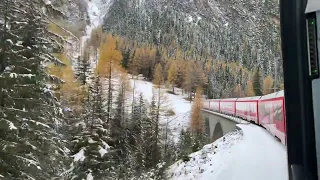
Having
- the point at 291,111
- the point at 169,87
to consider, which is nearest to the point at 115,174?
the point at 169,87

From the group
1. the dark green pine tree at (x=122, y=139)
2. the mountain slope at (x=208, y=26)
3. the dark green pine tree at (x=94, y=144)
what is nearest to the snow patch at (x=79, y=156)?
A: the dark green pine tree at (x=94, y=144)

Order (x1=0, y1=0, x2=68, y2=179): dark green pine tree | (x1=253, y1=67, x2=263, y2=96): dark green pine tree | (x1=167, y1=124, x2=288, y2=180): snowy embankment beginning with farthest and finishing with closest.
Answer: (x1=0, y1=0, x2=68, y2=179): dark green pine tree → (x1=253, y1=67, x2=263, y2=96): dark green pine tree → (x1=167, y1=124, x2=288, y2=180): snowy embankment

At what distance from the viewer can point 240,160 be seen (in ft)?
5.53

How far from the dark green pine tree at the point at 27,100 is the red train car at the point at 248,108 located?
3.41 feet

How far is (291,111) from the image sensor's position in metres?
1.60

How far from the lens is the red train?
166cm

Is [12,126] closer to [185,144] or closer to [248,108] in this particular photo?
[185,144]

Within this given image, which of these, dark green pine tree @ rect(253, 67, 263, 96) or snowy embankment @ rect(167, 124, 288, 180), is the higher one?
dark green pine tree @ rect(253, 67, 263, 96)

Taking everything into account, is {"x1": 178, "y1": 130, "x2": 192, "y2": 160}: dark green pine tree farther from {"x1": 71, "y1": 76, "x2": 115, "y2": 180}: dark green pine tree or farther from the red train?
{"x1": 71, "y1": 76, "x2": 115, "y2": 180}: dark green pine tree

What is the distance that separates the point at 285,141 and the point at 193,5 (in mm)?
958

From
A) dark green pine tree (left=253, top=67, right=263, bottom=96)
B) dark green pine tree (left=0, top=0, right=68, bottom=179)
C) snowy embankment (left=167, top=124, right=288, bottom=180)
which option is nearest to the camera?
snowy embankment (left=167, top=124, right=288, bottom=180)

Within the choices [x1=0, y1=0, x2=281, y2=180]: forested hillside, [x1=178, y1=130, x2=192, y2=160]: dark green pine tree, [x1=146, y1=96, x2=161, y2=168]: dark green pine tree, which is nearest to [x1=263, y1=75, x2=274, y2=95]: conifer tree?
[x1=0, y1=0, x2=281, y2=180]: forested hillside

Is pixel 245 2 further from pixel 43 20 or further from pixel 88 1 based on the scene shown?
pixel 43 20

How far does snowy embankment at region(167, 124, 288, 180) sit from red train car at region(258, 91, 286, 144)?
4 cm
